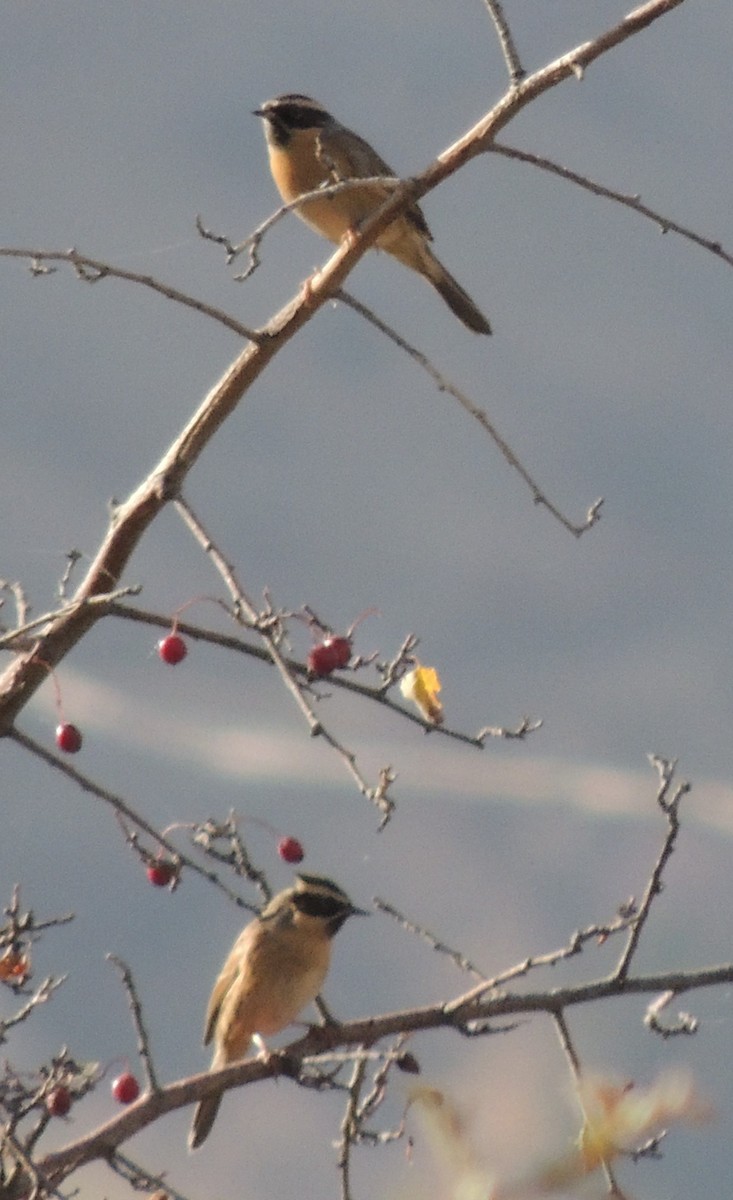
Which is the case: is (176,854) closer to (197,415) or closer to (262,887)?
(262,887)

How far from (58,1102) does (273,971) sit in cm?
105

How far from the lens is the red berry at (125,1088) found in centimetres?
347

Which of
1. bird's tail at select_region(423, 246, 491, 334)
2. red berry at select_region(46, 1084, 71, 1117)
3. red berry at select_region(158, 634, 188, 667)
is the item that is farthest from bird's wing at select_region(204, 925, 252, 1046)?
bird's tail at select_region(423, 246, 491, 334)

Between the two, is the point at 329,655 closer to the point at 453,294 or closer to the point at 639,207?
the point at 639,207

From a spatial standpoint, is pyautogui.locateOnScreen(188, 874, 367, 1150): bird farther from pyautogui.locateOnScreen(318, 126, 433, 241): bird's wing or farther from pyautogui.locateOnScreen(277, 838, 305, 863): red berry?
pyautogui.locateOnScreen(318, 126, 433, 241): bird's wing

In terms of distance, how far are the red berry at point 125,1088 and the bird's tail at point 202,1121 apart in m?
0.52

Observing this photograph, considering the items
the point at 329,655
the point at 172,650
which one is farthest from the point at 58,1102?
the point at 329,655

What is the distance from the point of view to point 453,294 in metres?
5.31

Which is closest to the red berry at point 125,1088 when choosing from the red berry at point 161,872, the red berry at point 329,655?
→ the red berry at point 161,872

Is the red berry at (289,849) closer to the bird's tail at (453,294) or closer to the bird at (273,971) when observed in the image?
the bird at (273,971)

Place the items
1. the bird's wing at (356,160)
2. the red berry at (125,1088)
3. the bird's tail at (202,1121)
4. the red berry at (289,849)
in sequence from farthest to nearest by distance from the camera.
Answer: the bird's wing at (356,160), the bird's tail at (202,1121), the red berry at (125,1088), the red berry at (289,849)

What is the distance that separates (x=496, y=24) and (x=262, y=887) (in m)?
1.45

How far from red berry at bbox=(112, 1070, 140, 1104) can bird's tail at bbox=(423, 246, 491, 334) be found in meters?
2.76

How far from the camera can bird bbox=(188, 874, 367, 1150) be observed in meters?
4.02
